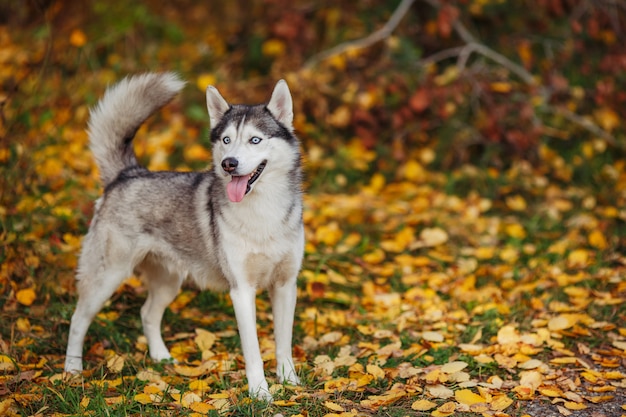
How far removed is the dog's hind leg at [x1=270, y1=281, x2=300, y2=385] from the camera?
4.14 metres

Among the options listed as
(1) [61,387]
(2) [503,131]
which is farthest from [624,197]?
(1) [61,387]

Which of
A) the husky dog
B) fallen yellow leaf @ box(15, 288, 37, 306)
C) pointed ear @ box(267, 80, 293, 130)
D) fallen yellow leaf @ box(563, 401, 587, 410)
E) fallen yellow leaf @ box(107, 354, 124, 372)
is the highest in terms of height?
pointed ear @ box(267, 80, 293, 130)

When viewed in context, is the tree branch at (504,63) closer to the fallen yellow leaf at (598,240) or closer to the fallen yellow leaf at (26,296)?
the fallen yellow leaf at (598,240)

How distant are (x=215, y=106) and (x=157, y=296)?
4.58ft

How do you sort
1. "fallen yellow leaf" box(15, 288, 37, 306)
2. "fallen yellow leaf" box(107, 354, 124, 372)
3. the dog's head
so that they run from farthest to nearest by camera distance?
1. "fallen yellow leaf" box(15, 288, 37, 306)
2. "fallen yellow leaf" box(107, 354, 124, 372)
3. the dog's head

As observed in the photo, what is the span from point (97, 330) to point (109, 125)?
1.39 m

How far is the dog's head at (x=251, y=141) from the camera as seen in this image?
3775 millimetres

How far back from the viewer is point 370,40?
7805 millimetres

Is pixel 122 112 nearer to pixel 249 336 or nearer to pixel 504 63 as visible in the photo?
pixel 249 336

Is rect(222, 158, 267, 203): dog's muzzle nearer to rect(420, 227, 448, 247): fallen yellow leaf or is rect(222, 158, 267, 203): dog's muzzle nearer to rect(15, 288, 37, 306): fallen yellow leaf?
rect(15, 288, 37, 306): fallen yellow leaf

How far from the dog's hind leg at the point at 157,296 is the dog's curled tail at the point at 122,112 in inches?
26.0

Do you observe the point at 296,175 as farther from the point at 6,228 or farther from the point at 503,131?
the point at 503,131

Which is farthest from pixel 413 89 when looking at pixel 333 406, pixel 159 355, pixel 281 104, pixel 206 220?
pixel 333 406

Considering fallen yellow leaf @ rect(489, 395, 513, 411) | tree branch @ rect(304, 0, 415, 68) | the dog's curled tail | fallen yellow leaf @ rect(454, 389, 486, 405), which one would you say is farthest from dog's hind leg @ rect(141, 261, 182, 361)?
tree branch @ rect(304, 0, 415, 68)
